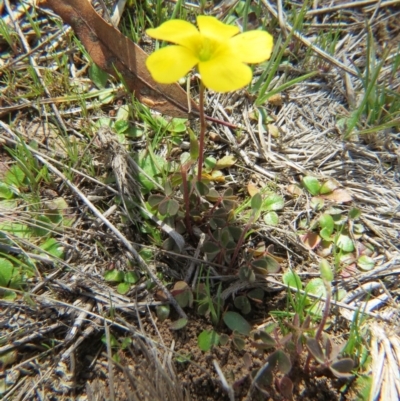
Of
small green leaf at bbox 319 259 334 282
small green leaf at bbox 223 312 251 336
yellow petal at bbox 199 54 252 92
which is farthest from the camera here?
Answer: small green leaf at bbox 223 312 251 336

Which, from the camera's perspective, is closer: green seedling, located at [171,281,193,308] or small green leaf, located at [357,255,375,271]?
green seedling, located at [171,281,193,308]

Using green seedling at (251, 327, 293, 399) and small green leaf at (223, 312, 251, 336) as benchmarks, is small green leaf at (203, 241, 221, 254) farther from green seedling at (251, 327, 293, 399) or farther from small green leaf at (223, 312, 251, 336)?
green seedling at (251, 327, 293, 399)

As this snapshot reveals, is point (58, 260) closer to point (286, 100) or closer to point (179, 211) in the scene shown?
point (179, 211)

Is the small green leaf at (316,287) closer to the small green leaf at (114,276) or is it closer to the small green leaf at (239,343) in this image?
the small green leaf at (239,343)

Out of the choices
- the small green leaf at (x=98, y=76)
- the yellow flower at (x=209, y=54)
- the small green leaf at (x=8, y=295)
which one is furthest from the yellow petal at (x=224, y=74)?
the small green leaf at (x=8, y=295)

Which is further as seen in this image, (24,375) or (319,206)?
(319,206)

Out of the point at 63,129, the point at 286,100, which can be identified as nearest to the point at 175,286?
the point at 63,129

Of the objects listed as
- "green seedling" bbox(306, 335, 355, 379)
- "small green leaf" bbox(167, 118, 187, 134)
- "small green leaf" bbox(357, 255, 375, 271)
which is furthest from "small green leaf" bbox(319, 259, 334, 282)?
"small green leaf" bbox(167, 118, 187, 134)

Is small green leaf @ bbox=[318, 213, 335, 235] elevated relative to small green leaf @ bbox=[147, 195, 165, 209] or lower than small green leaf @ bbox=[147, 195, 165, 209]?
lower
